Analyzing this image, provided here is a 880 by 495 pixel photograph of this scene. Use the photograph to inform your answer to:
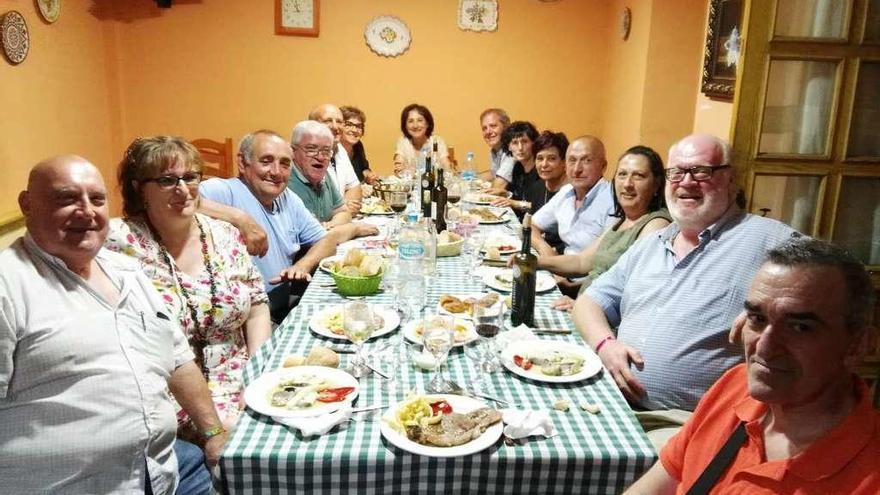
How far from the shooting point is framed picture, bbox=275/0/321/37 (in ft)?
17.8

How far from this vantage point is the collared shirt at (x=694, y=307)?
1713 millimetres

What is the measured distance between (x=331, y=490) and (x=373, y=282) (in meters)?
0.96

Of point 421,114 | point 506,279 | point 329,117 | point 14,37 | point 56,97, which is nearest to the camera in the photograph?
point 506,279

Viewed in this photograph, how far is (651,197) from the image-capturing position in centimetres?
244

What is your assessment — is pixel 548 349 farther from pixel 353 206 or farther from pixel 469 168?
pixel 469 168

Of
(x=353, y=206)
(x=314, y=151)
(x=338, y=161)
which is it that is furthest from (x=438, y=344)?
(x=338, y=161)

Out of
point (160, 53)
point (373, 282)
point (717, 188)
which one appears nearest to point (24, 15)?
point (160, 53)

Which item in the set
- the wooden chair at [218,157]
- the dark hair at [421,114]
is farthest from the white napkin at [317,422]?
the wooden chair at [218,157]

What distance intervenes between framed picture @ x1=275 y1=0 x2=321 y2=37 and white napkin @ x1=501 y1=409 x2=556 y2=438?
4.94 metres

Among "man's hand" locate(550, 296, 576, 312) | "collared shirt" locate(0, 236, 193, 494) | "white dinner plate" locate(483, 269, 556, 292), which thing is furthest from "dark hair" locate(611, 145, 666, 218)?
"collared shirt" locate(0, 236, 193, 494)

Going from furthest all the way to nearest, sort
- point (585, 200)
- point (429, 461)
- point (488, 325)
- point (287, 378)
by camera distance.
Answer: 1. point (585, 200)
2. point (488, 325)
3. point (287, 378)
4. point (429, 461)

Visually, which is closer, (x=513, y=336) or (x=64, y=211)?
(x=64, y=211)

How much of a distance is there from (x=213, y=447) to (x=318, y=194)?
205cm

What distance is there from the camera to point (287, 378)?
1389 mm
